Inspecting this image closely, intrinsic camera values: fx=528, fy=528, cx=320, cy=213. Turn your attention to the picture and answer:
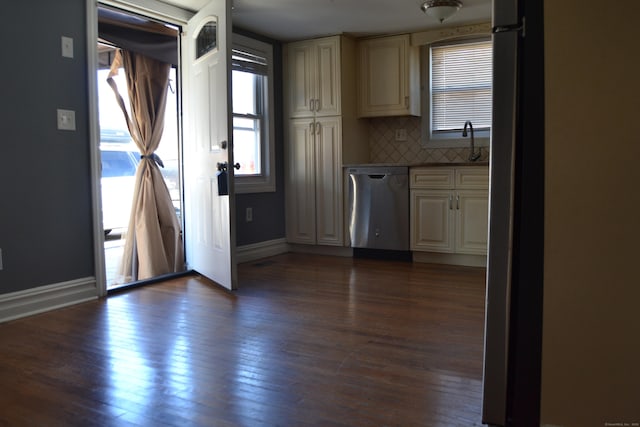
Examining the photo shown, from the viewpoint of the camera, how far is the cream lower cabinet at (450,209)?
4.48 metres

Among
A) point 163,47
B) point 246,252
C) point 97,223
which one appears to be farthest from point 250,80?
point 97,223

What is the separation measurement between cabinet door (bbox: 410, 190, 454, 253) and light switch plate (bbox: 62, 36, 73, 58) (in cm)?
292

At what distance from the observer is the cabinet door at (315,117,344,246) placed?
5.12 m

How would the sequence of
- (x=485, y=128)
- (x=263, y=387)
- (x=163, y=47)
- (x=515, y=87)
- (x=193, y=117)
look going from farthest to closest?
(x=485, y=128), (x=163, y=47), (x=193, y=117), (x=263, y=387), (x=515, y=87)

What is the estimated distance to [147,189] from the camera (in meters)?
4.74

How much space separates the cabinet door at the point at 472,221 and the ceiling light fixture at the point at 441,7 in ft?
4.78

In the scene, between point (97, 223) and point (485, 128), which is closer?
point (97, 223)

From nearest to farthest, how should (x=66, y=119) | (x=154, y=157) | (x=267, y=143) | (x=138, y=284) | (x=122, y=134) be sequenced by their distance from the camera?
1. (x=66, y=119)
2. (x=138, y=284)
3. (x=154, y=157)
4. (x=267, y=143)
5. (x=122, y=134)

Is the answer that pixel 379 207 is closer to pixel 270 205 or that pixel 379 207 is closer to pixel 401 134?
pixel 401 134

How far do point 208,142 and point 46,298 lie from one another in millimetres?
1514

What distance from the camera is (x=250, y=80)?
5086 millimetres

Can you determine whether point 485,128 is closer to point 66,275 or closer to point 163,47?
point 163,47

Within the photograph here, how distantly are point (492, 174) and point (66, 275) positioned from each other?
111 inches

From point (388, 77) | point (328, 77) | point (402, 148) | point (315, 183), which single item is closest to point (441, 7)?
point (388, 77)
